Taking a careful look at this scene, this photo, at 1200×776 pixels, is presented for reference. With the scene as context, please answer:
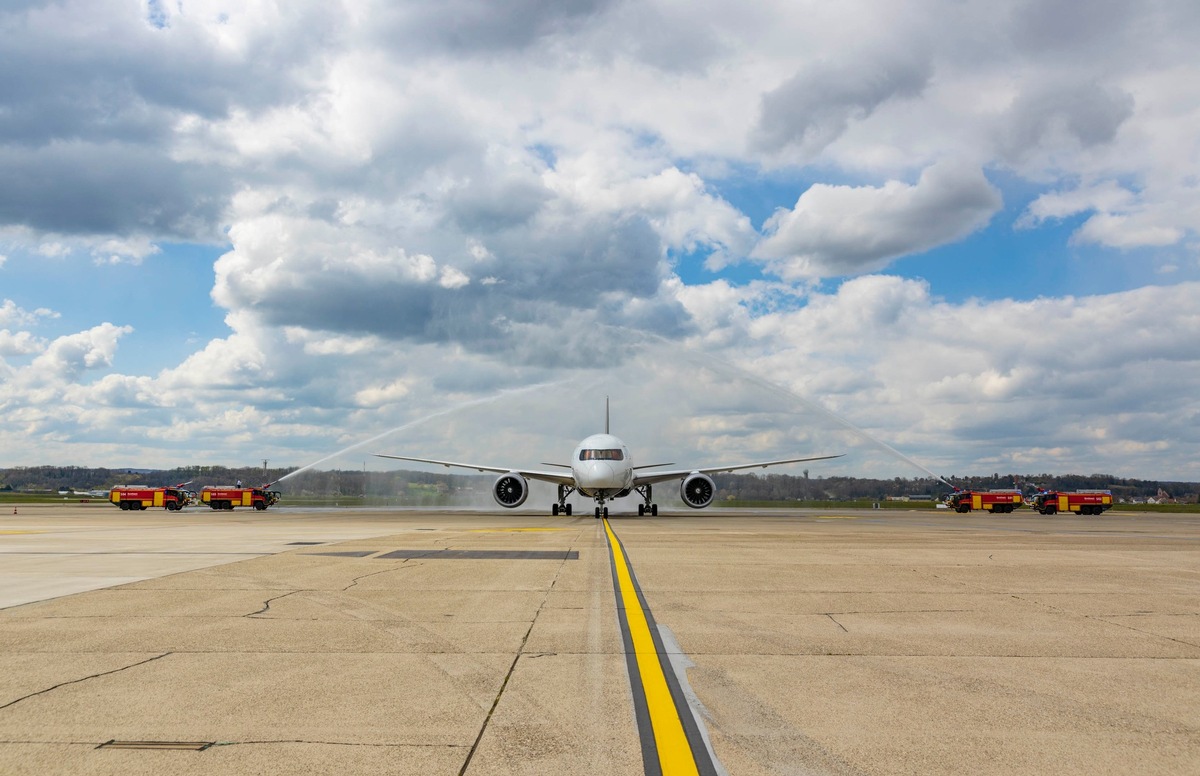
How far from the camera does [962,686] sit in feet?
20.7

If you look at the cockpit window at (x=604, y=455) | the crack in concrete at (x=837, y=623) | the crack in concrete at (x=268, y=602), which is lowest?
the crack in concrete at (x=837, y=623)

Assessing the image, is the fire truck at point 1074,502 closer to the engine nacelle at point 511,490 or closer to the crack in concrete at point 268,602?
the engine nacelle at point 511,490

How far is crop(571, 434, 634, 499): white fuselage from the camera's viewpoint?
40.3 meters

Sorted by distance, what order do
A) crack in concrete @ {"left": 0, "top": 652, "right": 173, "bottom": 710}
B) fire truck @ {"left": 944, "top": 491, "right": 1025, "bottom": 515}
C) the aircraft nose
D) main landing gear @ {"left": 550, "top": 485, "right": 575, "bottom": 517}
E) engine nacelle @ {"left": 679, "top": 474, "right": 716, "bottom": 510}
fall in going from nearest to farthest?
1. crack in concrete @ {"left": 0, "top": 652, "right": 173, "bottom": 710}
2. the aircraft nose
3. engine nacelle @ {"left": 679, "top": 474, "right": 716, "bottom": 510}
4. main landing gear @ {"left": 550, "top": 485, "right": 575, "bottom": 517}
5. fire truck @ {"left": 944, "top": 491, "right": 1025, "bottom": 515}

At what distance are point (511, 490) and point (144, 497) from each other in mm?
28312

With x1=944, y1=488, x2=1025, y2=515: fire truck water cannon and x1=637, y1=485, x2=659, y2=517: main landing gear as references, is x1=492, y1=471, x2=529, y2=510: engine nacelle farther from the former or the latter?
x1=944, y1=488, x2=1025, y2=515: fire truck water cannon

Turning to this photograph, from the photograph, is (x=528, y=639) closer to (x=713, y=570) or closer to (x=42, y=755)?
(x=42, y=755)

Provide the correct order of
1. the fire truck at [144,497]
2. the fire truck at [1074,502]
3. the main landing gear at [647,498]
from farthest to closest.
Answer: the fire truck at [1074,502]
the fire truck at [144,497]
the main landing gear at [647,498]

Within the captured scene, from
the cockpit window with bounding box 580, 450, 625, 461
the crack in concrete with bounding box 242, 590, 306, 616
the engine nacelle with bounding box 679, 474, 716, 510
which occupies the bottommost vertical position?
the crack in concrete with bounding box 242, 590, 306, 616

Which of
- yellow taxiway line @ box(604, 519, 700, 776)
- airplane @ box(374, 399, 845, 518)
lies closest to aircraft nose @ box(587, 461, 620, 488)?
airplane @ box(374, 399, 845, 518)

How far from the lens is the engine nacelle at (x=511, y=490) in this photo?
4422 centimetres

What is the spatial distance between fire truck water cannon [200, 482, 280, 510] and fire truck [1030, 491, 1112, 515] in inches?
2223

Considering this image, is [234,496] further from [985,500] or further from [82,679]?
[82,679]

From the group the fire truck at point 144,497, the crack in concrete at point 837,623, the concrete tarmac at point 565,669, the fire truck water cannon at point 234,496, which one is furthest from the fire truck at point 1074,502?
the fire truck at point 144,497
